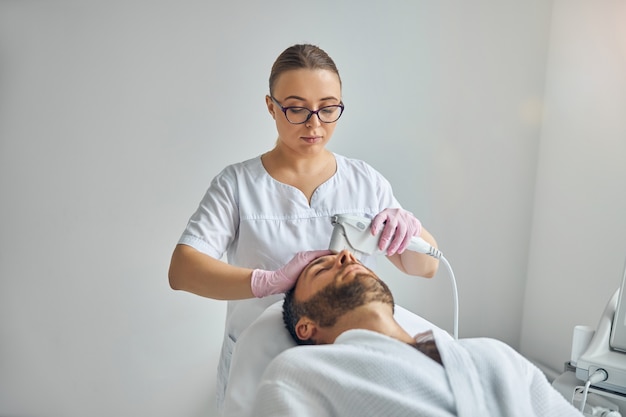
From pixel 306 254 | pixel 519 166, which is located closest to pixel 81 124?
pixel 306 254

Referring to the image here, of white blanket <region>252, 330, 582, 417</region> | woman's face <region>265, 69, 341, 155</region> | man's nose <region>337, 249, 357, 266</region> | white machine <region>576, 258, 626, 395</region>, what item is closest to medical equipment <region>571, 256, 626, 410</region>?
white machine <region>576, 258, 626, 395</region>

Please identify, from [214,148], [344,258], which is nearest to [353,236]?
[344,258]

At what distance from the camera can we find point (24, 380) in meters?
2.48

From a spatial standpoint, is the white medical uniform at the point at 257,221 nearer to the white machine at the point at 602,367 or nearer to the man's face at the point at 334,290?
the man's face at the point at 334,290

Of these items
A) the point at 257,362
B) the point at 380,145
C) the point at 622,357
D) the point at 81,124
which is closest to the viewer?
the point at 257,362

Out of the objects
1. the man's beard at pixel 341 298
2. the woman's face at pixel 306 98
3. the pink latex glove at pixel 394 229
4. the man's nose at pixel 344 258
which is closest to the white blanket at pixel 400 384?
the man's beard at pixel 341 298

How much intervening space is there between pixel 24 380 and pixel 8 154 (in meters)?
0.79

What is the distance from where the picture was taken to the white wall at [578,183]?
2.28 metres

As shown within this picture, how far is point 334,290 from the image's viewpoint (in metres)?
1.44

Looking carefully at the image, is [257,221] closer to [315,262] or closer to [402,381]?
[315,262]

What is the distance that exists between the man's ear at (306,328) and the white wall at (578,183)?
127 centimetres

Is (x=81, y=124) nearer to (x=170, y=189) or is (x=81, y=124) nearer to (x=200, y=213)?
(x=170, y=189)

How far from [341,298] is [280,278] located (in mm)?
158

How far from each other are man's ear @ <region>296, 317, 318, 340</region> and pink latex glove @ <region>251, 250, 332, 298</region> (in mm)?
96
